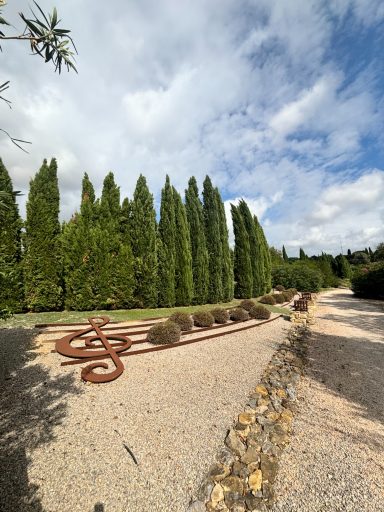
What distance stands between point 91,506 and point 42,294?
9.53 metres

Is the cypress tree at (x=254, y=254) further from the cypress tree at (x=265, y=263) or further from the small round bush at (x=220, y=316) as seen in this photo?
the small round bush at (x=220, y=316)

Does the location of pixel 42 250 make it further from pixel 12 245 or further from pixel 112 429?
pixel 112 429

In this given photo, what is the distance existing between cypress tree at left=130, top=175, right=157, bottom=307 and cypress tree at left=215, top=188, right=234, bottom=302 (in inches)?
253

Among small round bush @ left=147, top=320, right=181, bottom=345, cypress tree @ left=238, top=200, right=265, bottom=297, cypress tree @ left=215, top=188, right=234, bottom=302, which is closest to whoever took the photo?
small round bush @ left=147, top=320, right=181, bottom=345

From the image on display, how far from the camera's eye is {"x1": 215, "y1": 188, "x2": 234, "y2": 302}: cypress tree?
701 inches

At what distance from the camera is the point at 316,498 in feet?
7.63

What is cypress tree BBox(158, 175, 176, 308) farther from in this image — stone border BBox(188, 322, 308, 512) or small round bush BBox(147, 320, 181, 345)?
stone border BBox(188, 322, 308, 512)

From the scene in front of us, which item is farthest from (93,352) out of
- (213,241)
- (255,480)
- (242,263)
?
(242,263)

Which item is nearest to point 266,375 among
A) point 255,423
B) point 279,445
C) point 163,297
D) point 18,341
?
point 255,423

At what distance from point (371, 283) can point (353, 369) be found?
20615 millimetres

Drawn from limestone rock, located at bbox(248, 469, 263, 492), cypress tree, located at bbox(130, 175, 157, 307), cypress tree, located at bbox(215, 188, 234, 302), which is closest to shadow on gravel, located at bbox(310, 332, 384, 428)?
limestone rock, located at bbox(248, 469, 263, 492)

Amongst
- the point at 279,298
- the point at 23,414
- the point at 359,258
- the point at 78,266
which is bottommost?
the point at 23,414

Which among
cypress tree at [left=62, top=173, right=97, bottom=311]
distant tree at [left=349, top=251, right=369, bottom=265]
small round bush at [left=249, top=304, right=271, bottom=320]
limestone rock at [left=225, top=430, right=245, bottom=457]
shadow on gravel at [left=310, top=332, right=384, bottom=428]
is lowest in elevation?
shadow on gravel at [left=310, top=332, right=384, bottom=428]

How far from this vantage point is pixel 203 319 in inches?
363
